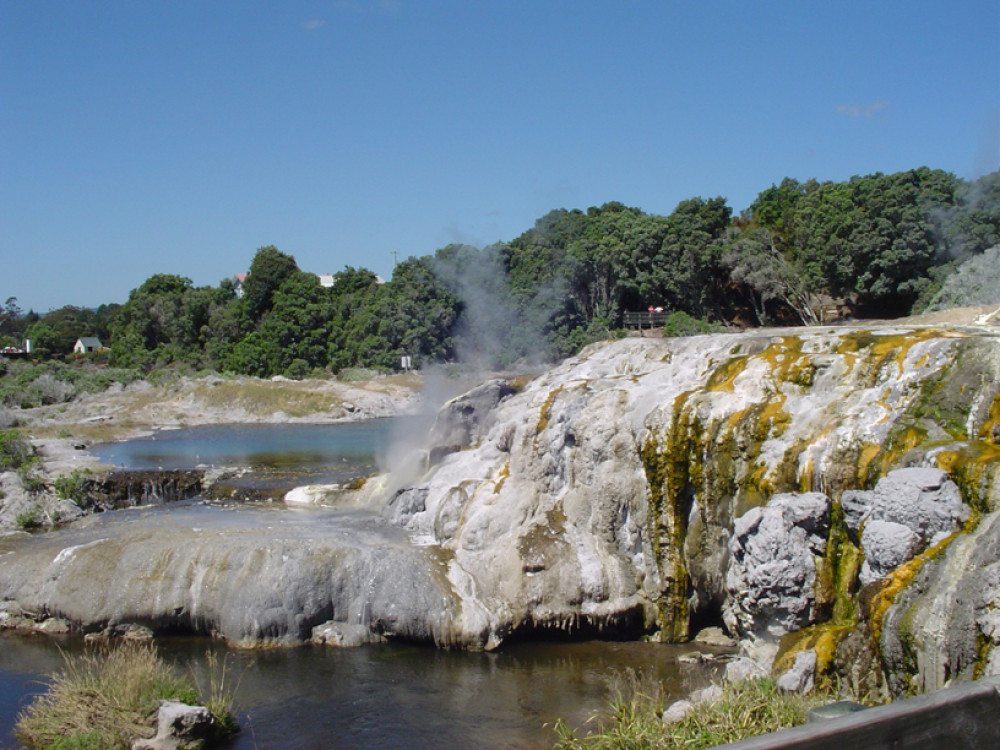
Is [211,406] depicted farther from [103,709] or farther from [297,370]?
[103,709]

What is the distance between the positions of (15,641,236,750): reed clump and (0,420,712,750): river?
69 cm

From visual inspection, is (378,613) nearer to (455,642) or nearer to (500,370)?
(455,642)

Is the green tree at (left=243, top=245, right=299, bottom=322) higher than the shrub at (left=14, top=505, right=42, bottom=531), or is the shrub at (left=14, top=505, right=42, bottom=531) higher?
the green tree at (left=243, top=245, right=299, bottom=322)

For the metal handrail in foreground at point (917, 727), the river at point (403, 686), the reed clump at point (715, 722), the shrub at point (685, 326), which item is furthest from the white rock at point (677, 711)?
the shrub at point (685, 326)

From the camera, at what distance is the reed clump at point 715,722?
7.35 metres

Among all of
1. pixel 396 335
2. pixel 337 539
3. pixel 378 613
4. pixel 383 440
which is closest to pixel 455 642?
pixel 378 613

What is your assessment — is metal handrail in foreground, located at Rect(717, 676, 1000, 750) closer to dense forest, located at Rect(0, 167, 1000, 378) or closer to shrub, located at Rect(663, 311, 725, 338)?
dense forest, located at Rect(0, 167, 1000, 378)

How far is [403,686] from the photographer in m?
11.8

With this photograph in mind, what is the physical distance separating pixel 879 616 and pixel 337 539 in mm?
9756

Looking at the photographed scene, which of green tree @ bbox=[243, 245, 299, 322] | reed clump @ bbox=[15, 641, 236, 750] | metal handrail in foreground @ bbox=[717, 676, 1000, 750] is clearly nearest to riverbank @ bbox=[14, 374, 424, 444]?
green tree @ bbox=[243, 245, 299, 322]

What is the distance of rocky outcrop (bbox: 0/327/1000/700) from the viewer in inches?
423

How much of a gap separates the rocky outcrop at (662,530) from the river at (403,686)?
0.48 m

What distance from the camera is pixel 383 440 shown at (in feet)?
112

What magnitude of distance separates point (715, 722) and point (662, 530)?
19.9 feet
